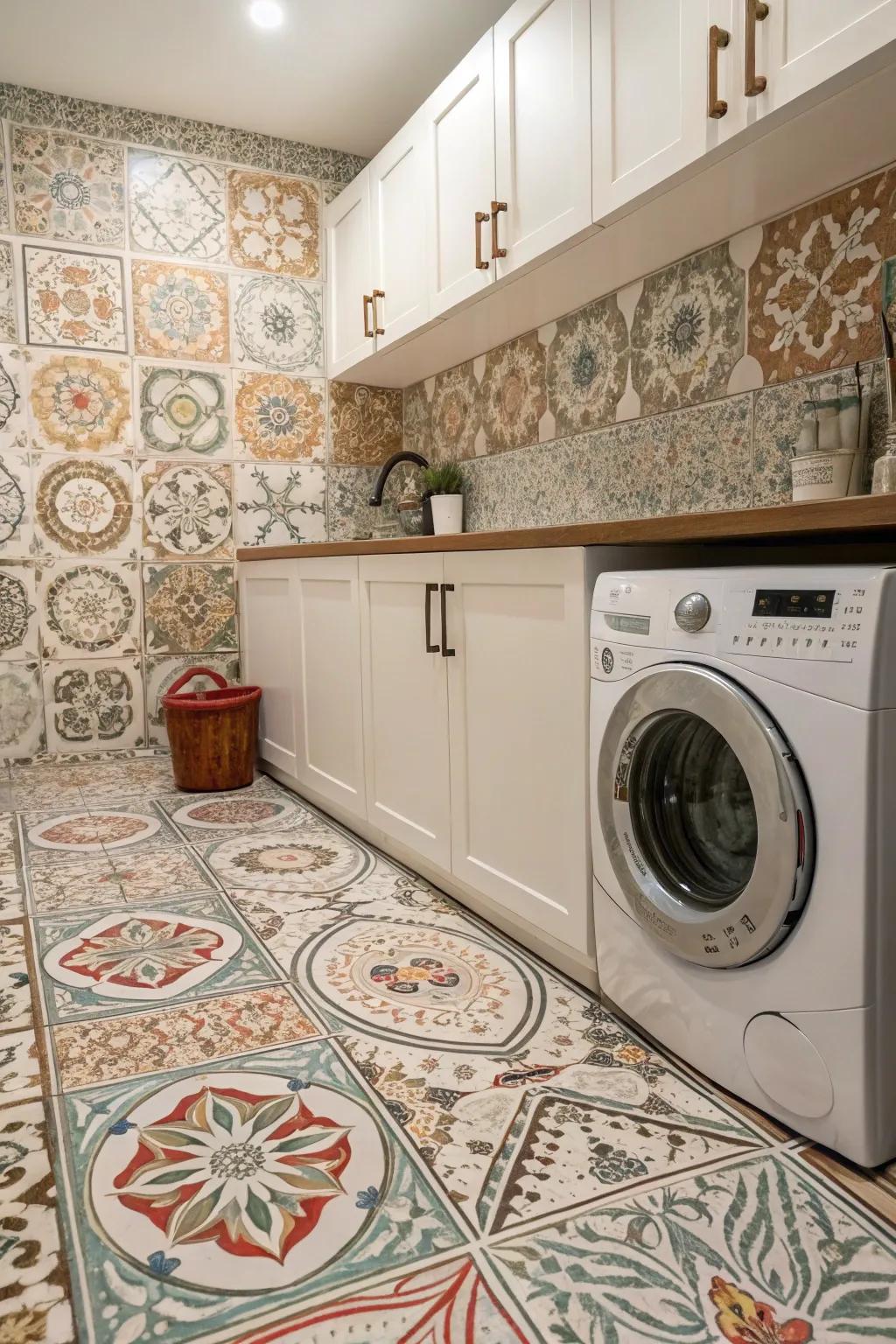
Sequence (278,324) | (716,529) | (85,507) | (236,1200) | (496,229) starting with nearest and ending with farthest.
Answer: (236,1200) < (716,529) < (496,229) < (85,507) < (278,324)

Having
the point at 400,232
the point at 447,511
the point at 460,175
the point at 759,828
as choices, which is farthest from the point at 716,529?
the point at 400,232

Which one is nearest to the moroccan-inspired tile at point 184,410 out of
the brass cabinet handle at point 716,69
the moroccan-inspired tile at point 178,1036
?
the brass cabinet handle at point 716,69

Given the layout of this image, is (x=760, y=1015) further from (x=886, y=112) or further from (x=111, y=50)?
(x=111, y=50)

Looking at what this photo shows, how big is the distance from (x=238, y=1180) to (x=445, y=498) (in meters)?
2.31

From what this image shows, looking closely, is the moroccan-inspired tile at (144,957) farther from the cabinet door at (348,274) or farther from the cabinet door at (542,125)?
the cabinet door at (348,274)

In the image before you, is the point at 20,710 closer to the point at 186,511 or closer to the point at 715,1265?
the point at 186,511

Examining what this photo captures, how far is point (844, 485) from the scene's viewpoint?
5.55 ft

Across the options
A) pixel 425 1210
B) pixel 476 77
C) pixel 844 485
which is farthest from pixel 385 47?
pixel 425 1210

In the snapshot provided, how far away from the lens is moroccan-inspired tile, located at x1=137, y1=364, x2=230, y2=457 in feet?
11.1

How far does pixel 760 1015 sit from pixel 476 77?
2.34 metres

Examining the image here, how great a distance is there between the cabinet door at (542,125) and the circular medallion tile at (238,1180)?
179cm

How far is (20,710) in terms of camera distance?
328cm

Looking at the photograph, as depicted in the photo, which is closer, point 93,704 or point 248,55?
point 248,55

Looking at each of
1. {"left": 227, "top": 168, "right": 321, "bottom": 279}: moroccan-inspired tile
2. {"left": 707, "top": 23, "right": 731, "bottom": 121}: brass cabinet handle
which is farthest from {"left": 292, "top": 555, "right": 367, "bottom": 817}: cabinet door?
{"left": 227, "top": 168, "right": 321, "bottom": 279}: moroccan-inspired tile
